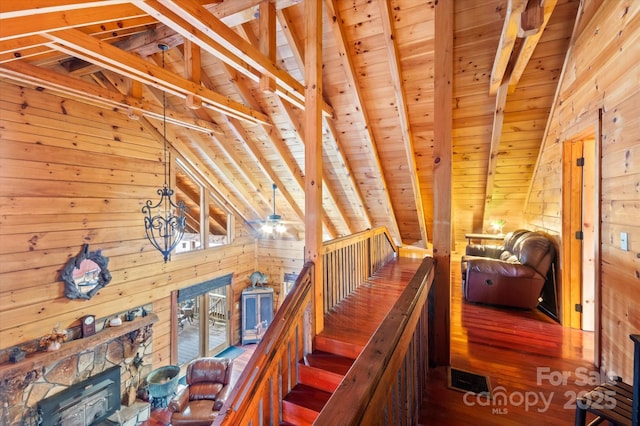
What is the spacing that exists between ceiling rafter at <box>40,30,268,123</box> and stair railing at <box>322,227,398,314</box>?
7.23ft

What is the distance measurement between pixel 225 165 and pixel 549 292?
19.1 ft

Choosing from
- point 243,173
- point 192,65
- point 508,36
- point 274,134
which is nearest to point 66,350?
point 243,173

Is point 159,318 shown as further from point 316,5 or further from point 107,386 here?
point 316,5

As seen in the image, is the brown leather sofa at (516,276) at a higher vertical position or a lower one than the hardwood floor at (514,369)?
higher

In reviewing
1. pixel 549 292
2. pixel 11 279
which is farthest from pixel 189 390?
pixel 549 292

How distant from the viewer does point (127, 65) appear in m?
2.36

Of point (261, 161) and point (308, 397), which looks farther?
point (261, 161)

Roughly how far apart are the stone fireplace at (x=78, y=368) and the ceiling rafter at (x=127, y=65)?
3629 mm

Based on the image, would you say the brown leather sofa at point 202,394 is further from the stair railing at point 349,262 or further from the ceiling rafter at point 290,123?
the ceiling rafter at point 290,123

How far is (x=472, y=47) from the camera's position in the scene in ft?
10.4

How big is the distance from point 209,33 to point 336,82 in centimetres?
218

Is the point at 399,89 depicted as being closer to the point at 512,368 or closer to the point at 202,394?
the point at 512,368

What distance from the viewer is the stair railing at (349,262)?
299 centimetres

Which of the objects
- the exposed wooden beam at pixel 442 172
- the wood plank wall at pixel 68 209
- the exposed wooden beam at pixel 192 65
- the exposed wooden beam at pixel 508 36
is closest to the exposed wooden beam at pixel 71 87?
the wood plank wall at pixel 68 209
